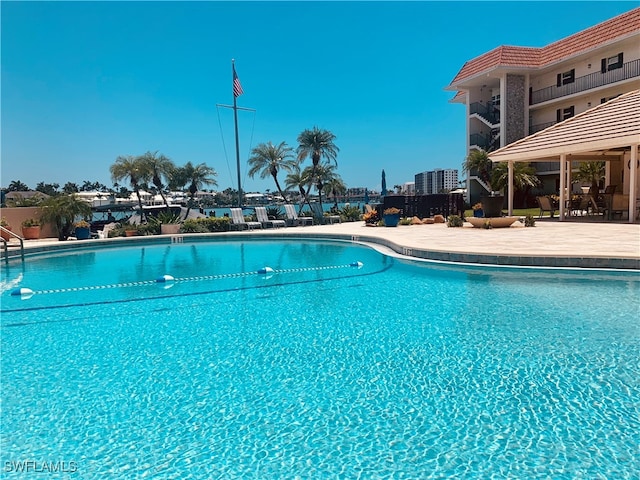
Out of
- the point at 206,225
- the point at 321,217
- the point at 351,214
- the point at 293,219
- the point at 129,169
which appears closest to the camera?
the point at 206,225

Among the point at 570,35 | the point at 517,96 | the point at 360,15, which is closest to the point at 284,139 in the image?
the point at 360,15

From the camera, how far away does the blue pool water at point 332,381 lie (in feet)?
9.67

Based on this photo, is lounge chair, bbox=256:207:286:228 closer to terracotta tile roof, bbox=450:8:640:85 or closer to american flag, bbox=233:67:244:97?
american flag, bbox=233:67:244:97

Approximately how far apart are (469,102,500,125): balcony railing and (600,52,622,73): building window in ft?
25.3

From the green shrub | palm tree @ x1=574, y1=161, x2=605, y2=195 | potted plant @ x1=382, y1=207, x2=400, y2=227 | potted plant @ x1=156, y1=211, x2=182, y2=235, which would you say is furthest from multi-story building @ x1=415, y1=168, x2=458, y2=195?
potted plant @ x1=156, y1=211, x2=182, y2=235

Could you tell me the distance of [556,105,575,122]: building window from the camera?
31.5 metres

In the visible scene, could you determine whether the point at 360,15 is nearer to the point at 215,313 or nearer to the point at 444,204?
the point at 444,204

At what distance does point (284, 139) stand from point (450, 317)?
29.8 metres

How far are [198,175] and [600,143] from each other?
118 ft

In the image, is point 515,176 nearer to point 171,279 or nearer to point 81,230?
point 171,279

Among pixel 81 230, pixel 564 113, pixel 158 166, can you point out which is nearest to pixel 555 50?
pixel 564 113

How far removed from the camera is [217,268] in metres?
11.8

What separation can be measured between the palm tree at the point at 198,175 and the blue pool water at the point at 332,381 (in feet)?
118

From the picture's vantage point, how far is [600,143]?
15477mm
